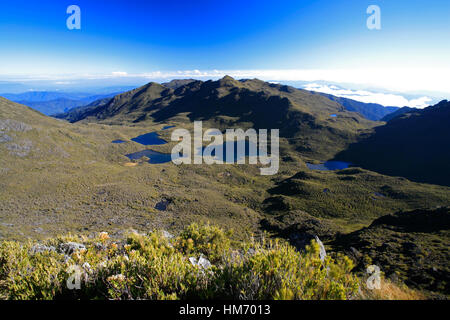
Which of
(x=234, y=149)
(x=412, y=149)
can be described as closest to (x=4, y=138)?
(x=234, y=149)

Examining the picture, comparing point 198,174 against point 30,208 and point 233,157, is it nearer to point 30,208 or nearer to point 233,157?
point 233,157

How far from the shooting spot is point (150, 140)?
124750 mm

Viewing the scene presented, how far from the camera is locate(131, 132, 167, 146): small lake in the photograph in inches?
4692

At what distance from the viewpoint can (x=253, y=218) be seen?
46.1m

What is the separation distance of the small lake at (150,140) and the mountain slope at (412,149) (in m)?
102

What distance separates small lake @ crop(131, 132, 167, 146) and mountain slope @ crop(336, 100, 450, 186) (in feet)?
334

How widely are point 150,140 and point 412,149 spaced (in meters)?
137

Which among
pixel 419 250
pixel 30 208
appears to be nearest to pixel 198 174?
pixel 30 208

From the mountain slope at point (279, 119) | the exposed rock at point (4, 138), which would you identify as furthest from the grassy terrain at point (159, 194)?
the mountain slope at point (279, 119)

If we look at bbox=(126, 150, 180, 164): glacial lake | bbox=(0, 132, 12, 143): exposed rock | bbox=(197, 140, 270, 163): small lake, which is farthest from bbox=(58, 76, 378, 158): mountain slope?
bbox=(0, 132, 12, 143): exposed rock

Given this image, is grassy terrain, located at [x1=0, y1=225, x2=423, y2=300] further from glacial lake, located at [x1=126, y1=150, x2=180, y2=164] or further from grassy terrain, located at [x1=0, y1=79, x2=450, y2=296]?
glacial lake, located at [x1=126, y1=150, x2=180, y2=164]

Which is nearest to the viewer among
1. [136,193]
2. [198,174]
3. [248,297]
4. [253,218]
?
[248,297]
